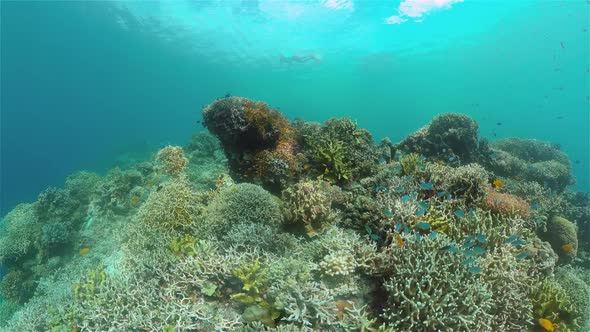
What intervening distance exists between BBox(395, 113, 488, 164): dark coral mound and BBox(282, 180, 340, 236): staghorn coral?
7.88 m

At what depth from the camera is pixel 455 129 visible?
1228 centimetres

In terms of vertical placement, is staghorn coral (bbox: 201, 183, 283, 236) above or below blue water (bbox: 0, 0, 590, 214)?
below

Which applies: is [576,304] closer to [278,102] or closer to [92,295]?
[92,295]

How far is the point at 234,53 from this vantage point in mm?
53656

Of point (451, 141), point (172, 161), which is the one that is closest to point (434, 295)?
point (172, 161)

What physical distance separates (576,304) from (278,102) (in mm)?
143589

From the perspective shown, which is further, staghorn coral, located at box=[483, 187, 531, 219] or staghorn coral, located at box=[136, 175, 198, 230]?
staghorn coral, located at box=[136, 175, 198, 230]

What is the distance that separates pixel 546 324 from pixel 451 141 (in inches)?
336

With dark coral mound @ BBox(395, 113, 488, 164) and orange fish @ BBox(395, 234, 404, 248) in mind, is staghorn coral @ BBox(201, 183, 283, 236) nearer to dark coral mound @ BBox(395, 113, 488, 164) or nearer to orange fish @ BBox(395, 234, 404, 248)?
orange fish @ BBox(395, 234, 404, 248)

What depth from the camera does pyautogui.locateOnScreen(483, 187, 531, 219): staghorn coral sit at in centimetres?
671

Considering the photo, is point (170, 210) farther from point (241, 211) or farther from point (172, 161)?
point (172, 161)

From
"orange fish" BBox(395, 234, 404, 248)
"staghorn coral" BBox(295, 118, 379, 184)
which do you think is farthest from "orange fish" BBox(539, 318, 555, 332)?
"staghorn coral" BBox(295, 118, 379, 184)

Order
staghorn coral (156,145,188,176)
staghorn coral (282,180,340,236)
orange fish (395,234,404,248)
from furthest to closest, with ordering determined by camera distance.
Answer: staghorn coral (156,145,188,176) → staghorn coral (282,180,340,236) → orange fish (395,234,404,248)

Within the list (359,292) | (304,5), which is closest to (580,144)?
(304,5)
